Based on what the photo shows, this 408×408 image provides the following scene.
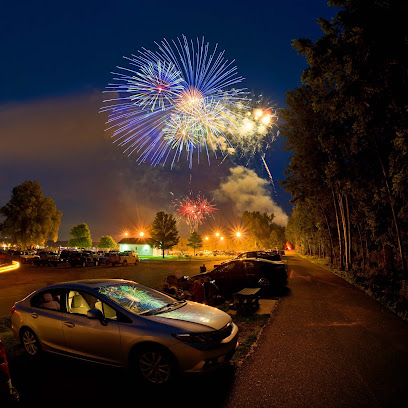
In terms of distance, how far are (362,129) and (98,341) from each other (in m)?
15.2

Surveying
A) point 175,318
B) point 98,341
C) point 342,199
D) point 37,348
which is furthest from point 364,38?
point 342,199

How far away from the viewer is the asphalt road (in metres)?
4.07

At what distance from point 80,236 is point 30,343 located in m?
98.9

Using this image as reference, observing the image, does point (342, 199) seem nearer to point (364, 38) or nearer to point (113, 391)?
point (364, 38)

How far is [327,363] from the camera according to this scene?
17.3 ft

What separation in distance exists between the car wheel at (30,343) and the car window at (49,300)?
53cm

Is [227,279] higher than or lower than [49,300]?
lower

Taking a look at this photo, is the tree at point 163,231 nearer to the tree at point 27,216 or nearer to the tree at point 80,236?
the tree at point 27,216

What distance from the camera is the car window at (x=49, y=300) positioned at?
220 inches

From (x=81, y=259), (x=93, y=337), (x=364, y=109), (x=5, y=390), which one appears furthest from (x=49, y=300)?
(x=81, y=259)

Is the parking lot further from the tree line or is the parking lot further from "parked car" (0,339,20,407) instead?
the tree line

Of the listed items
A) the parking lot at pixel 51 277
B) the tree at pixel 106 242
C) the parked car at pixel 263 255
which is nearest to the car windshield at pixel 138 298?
the parking lot at pixel 51 277

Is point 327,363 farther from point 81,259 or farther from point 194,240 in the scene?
point 194,240

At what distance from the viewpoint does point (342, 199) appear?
87.8ft
